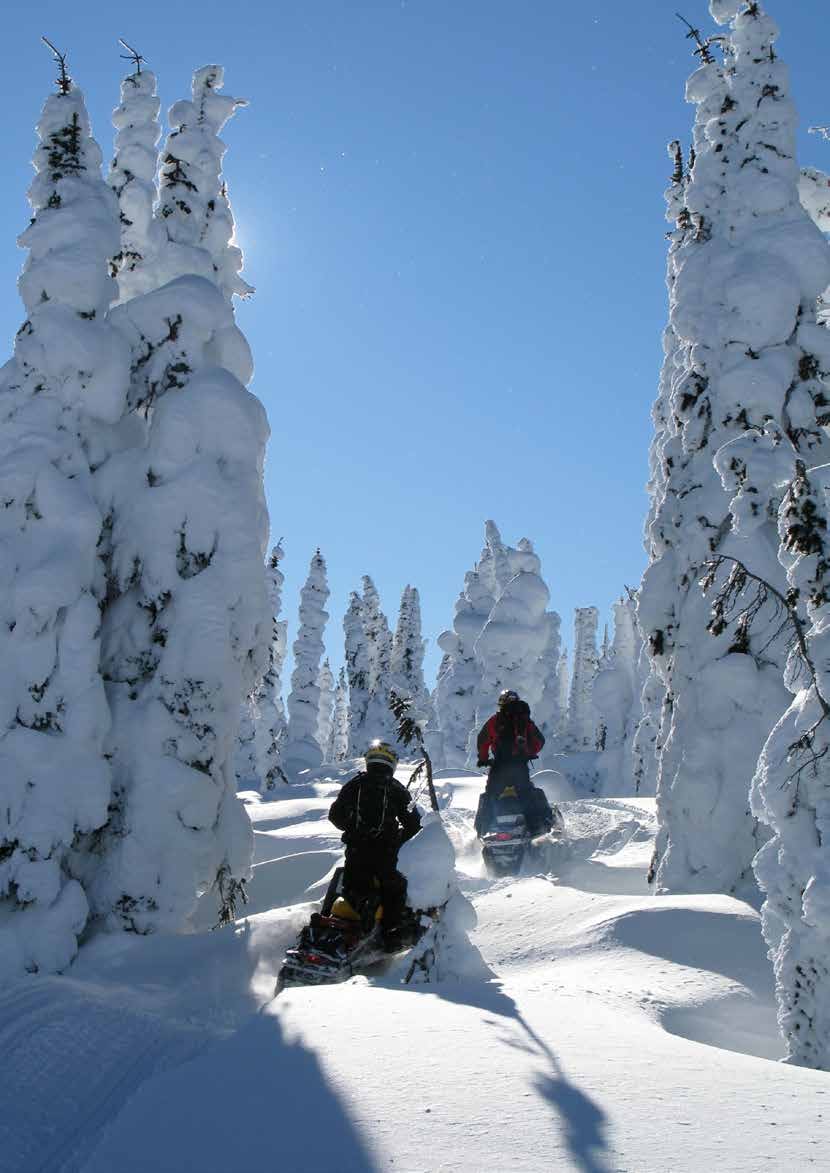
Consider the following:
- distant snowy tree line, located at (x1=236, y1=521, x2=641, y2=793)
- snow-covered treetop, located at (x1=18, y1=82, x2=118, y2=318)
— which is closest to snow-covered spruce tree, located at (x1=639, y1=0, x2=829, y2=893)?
snow-covered treetop, located at (x1=18, y1=82, x2=118, y2=318)

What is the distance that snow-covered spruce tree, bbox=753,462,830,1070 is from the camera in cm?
475

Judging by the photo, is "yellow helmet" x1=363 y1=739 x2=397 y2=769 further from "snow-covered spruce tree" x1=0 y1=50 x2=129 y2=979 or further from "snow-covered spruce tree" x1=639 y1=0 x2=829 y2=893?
"snow-covered spruce tree" x1=639 y1=0 x2=829 y2=893

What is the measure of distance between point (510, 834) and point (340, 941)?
492 cm

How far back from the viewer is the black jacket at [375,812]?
771 cm

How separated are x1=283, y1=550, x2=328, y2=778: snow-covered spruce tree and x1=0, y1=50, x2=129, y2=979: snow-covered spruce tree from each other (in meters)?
33.1

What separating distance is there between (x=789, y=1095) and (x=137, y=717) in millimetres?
7010

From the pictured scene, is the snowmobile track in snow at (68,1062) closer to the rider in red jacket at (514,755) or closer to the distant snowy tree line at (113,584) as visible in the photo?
the distant snowy tree line at (113,584)

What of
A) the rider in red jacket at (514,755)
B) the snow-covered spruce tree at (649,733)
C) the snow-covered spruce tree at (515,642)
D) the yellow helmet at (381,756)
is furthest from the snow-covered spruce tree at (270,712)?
the yellow helmet at (381,756)

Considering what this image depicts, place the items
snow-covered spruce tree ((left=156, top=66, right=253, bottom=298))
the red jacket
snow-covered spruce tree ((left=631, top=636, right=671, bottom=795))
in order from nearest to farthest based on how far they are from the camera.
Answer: the red jacket → snow-covered spruce tree ((left=156, top=66, right=253, bottom=298)) → snow-covered spruce tree ((left=631, top=636, right=671, bottom=795))

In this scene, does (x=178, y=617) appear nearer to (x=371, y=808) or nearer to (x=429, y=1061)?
(x=371, y=808)

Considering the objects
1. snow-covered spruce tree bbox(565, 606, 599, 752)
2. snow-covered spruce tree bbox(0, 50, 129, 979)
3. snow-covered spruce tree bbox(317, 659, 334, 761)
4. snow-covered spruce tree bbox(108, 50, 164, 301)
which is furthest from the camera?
snow-covered spruce tree bbox(317, 659, 334, 761)

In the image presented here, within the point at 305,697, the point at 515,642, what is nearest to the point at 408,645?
the point at 305,697

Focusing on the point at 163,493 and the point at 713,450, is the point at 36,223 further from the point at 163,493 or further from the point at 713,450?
the point at 713,450

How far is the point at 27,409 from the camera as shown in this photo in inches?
348
